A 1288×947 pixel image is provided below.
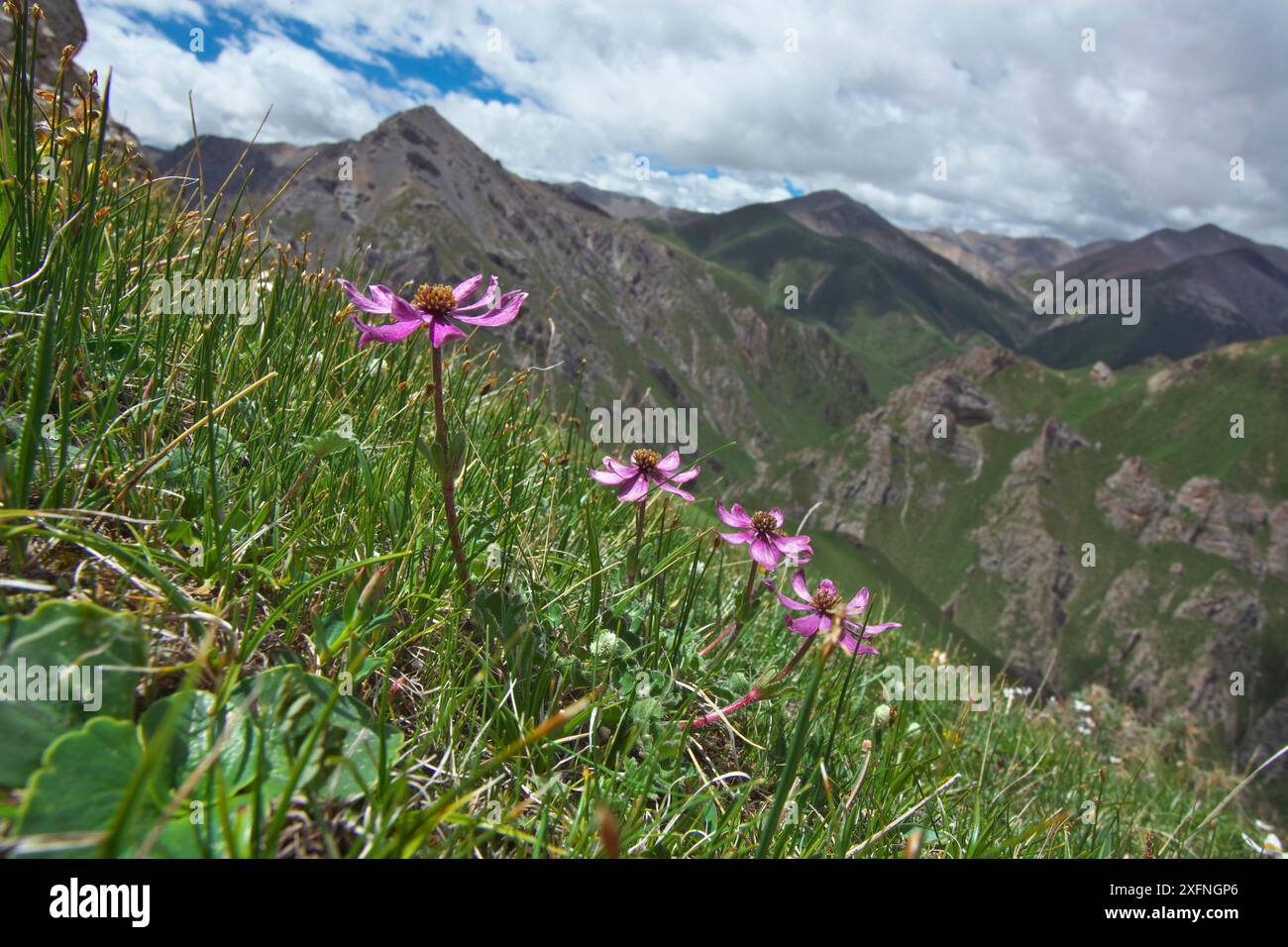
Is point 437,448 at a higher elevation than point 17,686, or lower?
higher

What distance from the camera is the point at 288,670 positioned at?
199 cm

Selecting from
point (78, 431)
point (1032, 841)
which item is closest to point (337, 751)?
point (78, 431)

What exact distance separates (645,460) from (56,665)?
228 cm

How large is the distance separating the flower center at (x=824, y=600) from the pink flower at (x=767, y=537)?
178 mm

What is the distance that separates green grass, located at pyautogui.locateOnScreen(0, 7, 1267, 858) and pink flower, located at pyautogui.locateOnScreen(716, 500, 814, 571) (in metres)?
0.32

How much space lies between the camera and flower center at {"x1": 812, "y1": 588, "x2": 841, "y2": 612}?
3.35 m

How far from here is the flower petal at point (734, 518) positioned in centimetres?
350

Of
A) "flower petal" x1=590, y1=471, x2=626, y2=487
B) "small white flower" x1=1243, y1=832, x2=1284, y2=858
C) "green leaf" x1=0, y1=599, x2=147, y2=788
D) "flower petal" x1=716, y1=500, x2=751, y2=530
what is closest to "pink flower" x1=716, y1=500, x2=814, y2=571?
"flower petal" x1=716, y1=500, x2=751, y2=530

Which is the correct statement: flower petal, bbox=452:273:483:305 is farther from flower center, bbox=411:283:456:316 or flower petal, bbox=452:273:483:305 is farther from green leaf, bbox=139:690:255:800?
green leaf, bbox=139:690:255:800

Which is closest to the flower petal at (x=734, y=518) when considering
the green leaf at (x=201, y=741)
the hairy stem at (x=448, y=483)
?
the hairy stem at (x=448, y=483)

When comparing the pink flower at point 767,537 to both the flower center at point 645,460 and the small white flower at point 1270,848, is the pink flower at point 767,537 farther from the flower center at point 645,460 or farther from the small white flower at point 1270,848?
the small white flower at point 1270,848
